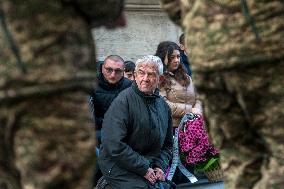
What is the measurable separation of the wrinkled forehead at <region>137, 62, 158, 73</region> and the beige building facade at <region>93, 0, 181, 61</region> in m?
5.41

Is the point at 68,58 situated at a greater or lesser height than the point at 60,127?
greater

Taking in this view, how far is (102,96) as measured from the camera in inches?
326

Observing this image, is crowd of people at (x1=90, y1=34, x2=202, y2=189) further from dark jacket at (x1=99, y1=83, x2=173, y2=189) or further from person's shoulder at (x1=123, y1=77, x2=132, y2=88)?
person's shoulder at (x1=123, y1=77, x2=132, y2=88)

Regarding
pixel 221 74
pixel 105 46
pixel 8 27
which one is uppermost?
pixel 8 27

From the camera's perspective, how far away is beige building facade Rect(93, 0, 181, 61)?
13.2m

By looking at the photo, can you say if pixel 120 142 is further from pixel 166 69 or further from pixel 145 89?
pixel 166 69

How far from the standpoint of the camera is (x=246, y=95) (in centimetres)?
441

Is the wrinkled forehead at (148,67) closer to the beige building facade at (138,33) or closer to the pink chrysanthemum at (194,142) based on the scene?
the pink chrysanthemum at (194,142)

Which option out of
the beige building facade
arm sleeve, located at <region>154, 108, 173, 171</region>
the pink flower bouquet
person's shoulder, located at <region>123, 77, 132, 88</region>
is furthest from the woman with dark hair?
the beige building facade

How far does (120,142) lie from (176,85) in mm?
2170

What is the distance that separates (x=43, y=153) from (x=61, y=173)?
114mm

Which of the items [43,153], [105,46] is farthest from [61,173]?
[105,46]

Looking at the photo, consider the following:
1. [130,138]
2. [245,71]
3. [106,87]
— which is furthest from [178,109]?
[245,71]

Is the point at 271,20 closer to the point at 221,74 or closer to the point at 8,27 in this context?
the point at 221,74
